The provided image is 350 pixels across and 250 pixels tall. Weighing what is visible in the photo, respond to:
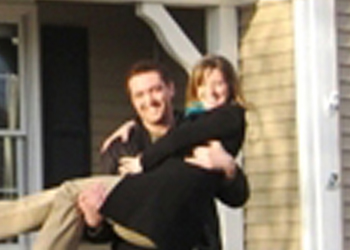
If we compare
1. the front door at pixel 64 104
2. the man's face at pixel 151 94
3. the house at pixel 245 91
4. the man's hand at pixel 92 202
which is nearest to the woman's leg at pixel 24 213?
the man's hand at pixel 92 202

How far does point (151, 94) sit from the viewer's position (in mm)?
4102

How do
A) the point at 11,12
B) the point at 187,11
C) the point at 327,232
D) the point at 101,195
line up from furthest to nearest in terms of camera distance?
the point at 187,11 < the point at 11,12 < the point at 327,232 < the point at 101,195

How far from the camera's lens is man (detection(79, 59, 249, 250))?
3.99 metres

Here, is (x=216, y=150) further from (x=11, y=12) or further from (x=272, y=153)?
(x=11, y=12)

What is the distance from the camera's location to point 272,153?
8.38m

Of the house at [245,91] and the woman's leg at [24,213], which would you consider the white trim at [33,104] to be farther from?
the woman's leg at [24,213]

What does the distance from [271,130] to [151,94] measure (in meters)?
4.36

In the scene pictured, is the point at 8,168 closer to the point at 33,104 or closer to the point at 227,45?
the point at 33,104

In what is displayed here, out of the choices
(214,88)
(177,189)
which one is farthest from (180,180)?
(214,88)

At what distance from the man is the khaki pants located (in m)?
0.06

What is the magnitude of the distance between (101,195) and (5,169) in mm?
5165

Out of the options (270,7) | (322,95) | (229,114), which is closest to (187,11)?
(270,7)

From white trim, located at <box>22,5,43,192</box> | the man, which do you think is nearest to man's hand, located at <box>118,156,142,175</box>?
the man

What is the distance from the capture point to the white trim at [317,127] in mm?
8086
